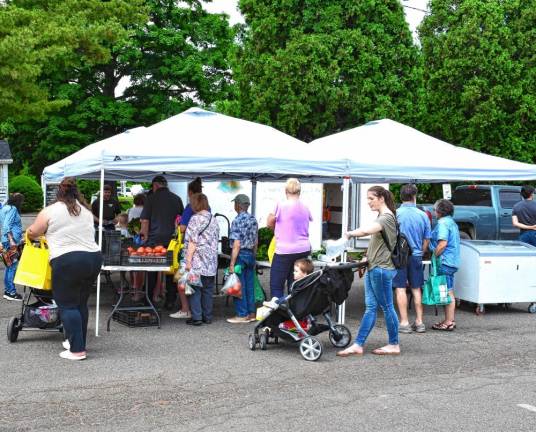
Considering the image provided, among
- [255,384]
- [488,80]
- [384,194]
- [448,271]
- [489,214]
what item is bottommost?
[255,384]

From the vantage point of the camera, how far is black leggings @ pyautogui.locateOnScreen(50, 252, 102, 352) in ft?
24.7

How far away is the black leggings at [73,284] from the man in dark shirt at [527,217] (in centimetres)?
807

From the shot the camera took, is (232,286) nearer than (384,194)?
No

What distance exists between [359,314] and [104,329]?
3811 mm

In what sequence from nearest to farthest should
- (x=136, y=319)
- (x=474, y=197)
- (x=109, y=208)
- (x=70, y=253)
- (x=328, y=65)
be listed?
(x=70, y=253), (x=136, y=319), (x=109, y=208), (x=474, y=197), (x=328, y=65)

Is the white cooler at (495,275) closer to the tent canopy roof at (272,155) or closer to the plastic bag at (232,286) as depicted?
the tent canopy roof at (272,155)

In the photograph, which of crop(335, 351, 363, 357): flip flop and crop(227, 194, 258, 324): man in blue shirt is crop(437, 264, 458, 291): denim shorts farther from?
crop(227, 194, 258, 324): man in blue shirt

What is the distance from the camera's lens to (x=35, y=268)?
324 inches

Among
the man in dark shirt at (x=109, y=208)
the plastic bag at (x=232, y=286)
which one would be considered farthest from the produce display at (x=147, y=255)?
the man in dark shirt at (x=109, y=208)

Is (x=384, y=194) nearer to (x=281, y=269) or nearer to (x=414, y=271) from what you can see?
(x=281, y=269)

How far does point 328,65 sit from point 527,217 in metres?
17.5

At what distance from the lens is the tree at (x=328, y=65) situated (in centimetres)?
2911

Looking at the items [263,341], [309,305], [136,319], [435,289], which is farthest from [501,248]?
[136,319]

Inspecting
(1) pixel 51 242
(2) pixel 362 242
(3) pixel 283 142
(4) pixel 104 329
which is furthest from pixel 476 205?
(1) pixel 51 242
